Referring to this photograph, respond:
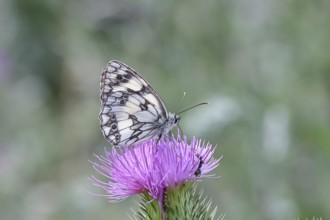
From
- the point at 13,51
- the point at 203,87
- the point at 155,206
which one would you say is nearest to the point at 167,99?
the point at 203,87

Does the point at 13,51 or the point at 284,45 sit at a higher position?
the point at 13,51

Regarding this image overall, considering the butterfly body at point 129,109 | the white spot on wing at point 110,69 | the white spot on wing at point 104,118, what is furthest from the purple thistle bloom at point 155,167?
the white spot on wing at point 110,69

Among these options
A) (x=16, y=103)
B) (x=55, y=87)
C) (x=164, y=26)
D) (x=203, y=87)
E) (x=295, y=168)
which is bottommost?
(x=295, y=168)

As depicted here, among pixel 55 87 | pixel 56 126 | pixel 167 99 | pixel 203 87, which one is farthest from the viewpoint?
pixel 55 87

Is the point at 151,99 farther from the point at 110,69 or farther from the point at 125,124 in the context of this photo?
the point at 110,69

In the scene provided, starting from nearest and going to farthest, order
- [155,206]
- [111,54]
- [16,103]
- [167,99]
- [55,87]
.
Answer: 1. [155,206]
2. [167,99]
3. [111,54]
4. [16,103]
5. [55,87]

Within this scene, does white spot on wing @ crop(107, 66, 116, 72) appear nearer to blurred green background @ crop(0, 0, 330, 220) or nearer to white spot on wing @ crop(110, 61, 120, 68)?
white spot on wing @ crop(110, 61, 120, 68)

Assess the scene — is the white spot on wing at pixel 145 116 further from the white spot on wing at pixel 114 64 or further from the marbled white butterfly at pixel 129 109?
the white spot on wing at pixel 114 64

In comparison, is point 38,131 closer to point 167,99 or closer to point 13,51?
point 13,51

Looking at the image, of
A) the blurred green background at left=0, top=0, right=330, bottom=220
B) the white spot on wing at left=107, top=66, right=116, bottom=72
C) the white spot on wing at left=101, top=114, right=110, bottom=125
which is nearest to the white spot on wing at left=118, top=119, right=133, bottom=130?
the white spot on wing at left=101, top=114, right=110, bottom=125
